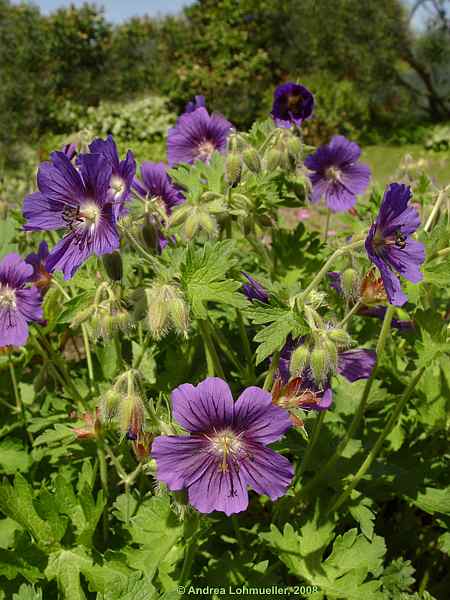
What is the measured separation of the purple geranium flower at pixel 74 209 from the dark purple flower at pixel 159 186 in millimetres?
577

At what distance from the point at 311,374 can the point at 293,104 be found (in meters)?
1.57

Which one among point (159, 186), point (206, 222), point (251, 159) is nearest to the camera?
point (206, 222)

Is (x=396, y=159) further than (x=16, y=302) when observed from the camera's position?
Yes

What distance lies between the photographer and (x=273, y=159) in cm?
201

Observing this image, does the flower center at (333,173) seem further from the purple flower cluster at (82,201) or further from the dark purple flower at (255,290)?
the purple flower cluster at (82,201)

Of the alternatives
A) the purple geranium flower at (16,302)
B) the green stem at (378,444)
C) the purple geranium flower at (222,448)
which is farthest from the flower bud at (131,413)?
the green stem at (378,444)

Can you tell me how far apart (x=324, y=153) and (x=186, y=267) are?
1.25 m

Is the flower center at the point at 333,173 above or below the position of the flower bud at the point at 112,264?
above

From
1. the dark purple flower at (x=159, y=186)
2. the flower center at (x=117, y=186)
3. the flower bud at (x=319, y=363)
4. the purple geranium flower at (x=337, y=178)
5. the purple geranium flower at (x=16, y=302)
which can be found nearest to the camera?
the flower bud at (x=319, y=363)

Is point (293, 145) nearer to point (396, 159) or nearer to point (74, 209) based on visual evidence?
point (74, 209)

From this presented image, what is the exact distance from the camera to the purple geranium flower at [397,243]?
1426 mm

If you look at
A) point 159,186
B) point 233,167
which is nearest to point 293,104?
point 159,186

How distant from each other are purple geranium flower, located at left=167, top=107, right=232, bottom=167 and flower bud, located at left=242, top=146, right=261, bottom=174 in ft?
1.62

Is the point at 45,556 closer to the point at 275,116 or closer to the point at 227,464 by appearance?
the point at 227,464
